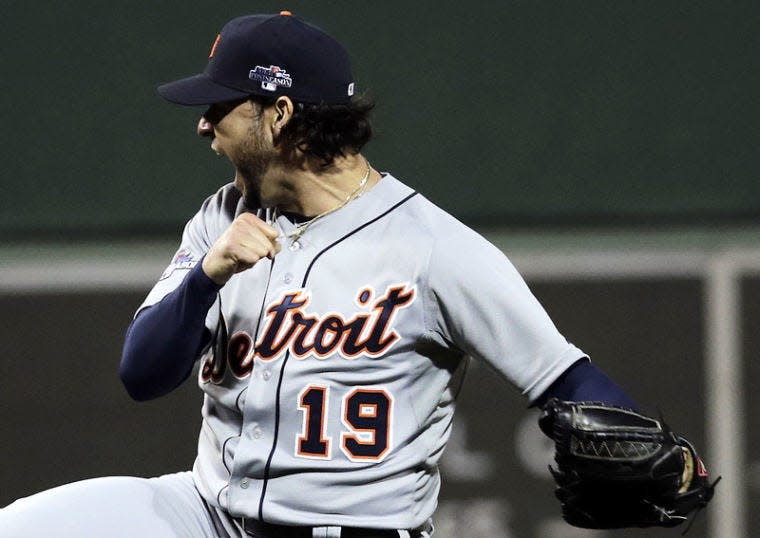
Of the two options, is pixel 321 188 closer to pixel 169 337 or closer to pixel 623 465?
pixel 169 337

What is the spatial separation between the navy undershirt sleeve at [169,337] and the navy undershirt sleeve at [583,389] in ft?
1.62

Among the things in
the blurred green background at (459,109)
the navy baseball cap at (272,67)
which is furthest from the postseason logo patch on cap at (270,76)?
the blurred green background at (459,109)

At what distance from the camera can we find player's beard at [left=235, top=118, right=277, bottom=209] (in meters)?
1.92

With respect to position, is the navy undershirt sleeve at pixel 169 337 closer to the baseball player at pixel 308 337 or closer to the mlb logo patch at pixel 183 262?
the baseball player at pixel 308 337

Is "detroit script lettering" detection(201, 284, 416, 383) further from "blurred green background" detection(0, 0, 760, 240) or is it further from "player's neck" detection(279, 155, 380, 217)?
"blurred green background" detection(0, 0, 760, 240)

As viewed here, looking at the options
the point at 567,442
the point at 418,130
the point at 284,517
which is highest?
the point at 418,130

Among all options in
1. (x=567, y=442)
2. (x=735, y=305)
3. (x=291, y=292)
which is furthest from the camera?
(x=735, y=305)

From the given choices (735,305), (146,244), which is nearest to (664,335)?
(735,305)

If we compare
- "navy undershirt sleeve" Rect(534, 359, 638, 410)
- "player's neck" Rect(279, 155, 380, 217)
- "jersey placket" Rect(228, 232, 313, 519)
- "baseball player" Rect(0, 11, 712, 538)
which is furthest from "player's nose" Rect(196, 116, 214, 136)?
"navy undershirt sleeve" Rect(534, 359, 638, 410)

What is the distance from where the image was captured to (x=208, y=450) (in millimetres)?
1953

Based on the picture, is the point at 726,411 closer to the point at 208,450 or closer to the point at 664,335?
the point at 664,335

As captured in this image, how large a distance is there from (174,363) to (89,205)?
1.47 meters

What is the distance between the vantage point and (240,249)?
1.70m

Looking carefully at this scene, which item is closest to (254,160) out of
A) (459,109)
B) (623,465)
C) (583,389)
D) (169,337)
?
(169,337)
